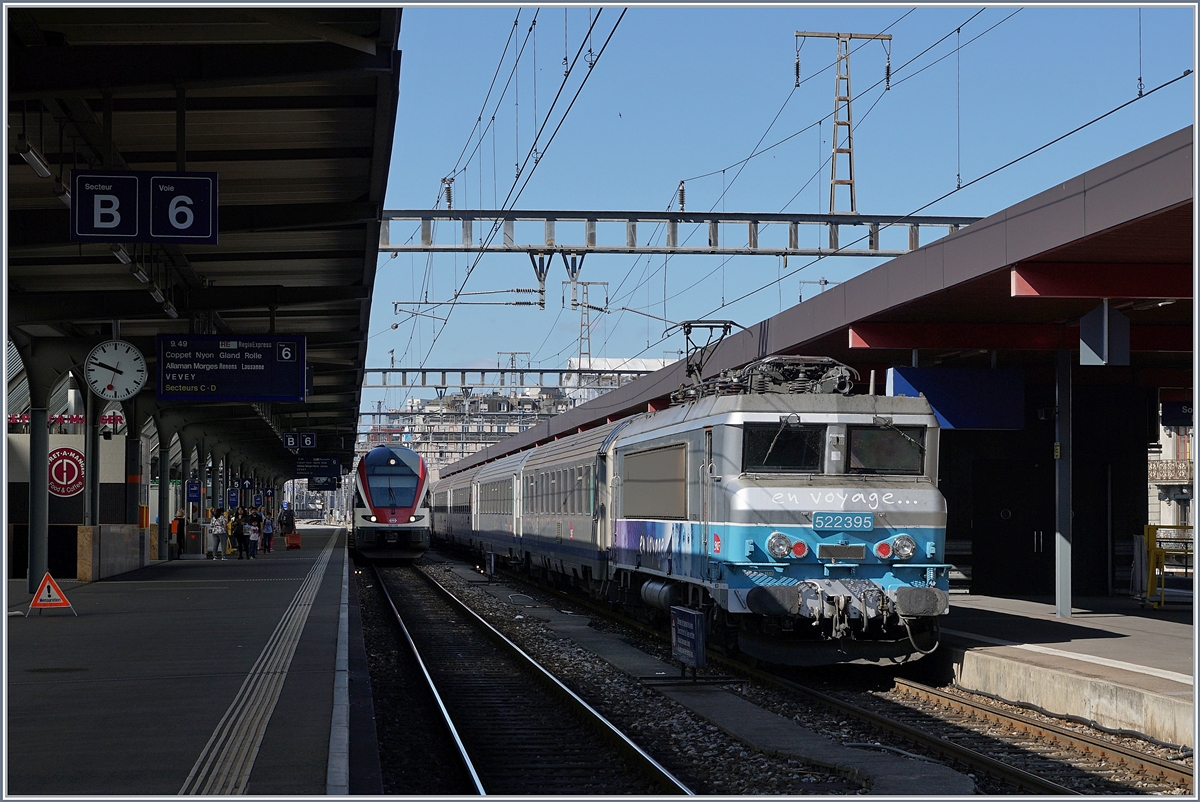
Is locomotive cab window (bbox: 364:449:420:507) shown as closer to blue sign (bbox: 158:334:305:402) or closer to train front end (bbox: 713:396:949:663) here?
blue sign (bbox: 158:334:305:402)

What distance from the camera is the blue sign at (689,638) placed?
12.7 m

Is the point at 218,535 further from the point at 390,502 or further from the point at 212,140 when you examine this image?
the point at 212,140

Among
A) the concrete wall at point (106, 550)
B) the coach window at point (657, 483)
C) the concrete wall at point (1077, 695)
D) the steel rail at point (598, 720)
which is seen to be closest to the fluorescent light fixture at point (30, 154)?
the steel rail at point (598, 720)

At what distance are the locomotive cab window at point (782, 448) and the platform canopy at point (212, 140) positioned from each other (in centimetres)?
481

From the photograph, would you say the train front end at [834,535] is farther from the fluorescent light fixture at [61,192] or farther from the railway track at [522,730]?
the fluorescent light fixture at [61,192]

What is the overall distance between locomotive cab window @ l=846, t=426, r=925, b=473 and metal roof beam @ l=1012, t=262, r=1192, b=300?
1.89 m

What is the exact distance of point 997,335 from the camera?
17.7 meters

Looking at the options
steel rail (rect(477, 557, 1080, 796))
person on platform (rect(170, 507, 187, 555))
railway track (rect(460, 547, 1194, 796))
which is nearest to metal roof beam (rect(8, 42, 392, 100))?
steel rail (rect(477, 557, 1080, 796))

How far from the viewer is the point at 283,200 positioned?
669 inches

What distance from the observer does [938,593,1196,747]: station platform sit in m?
Result: 10.1

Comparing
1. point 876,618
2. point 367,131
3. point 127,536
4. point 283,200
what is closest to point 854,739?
point 876,618

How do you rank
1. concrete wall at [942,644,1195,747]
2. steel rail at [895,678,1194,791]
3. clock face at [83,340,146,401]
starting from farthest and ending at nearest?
clock face at [83,340,146,401]
concrete wall at [942,644,1195,747]
steel rail at [895,678,1194,791]

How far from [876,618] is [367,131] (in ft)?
24.4

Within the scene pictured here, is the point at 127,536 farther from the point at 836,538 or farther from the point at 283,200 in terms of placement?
the point at 836,538
